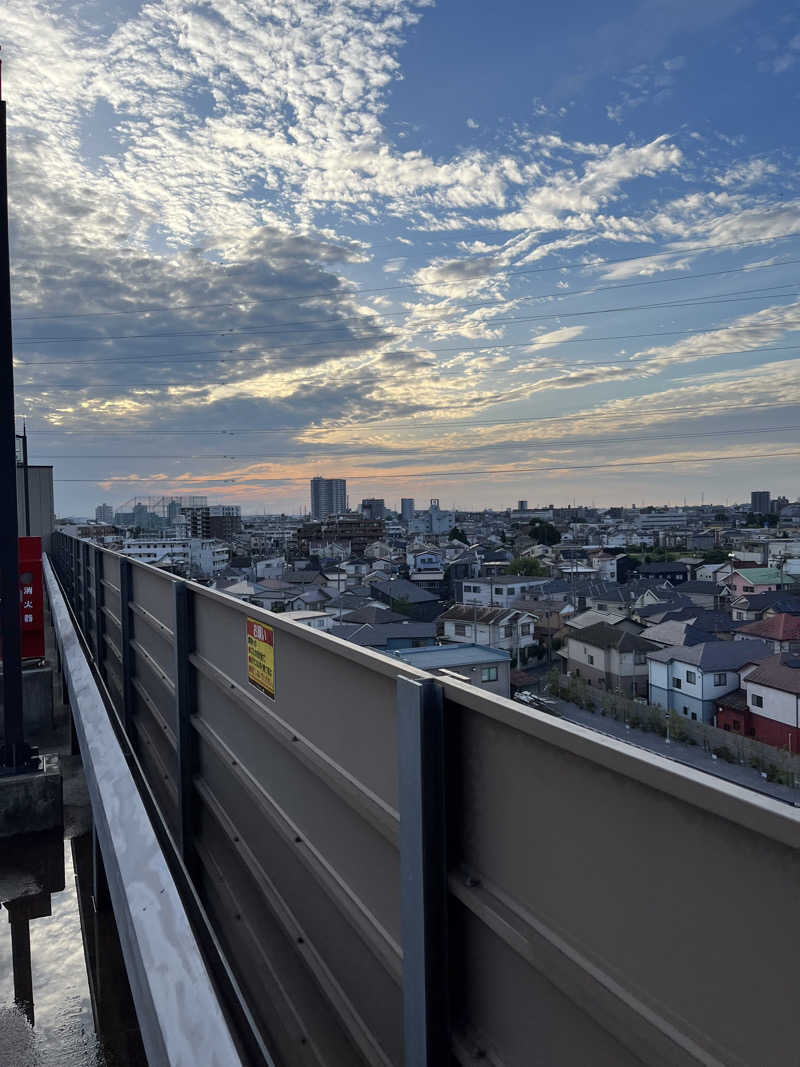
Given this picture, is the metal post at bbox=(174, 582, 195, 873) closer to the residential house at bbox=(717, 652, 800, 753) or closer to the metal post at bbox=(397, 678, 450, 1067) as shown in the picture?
the metal post at bbox=(397, 678, 450, 1067)

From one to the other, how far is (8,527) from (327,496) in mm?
107947

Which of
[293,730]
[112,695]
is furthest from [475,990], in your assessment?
[112,695]

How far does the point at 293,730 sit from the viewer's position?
1.58 metres

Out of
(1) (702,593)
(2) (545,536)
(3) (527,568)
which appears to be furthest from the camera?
(2) (545,536)

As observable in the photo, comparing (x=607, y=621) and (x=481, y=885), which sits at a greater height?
(x=481, y=885)

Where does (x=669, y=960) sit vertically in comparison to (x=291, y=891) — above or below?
above

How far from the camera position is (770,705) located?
45.5 feet

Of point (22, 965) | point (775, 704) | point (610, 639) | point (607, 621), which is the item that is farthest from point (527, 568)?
point (22, 965)

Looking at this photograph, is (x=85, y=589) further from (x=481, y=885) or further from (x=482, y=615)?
(x=482, y=615)

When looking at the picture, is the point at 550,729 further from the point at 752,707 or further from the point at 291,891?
the point at 752,707

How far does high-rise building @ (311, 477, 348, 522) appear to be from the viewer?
111 meters

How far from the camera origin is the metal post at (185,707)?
2.39 m

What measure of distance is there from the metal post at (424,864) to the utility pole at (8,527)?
12.3 feet

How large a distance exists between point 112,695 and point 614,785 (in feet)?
14.0
